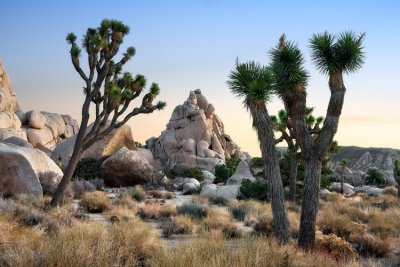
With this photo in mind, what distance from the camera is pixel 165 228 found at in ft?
39.2

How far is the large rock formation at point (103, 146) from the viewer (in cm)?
3309

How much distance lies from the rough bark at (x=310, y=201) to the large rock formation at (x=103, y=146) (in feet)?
80.1

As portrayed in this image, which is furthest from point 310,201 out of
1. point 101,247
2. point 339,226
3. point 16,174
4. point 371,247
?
point 16,174

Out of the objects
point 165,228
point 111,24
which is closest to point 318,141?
point 165,228

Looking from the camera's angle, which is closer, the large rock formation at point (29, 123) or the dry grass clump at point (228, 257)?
the dry grass clump at point (228, 257)

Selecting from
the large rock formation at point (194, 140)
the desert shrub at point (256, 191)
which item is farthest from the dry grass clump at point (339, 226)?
the large rock formation at point (194, 140)

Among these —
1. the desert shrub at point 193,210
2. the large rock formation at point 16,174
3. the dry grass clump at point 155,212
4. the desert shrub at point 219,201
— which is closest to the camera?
the dry grass clump at point 155,212

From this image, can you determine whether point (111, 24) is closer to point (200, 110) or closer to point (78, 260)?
point (78, 260)

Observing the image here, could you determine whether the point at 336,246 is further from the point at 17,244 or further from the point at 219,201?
the point at 219,201

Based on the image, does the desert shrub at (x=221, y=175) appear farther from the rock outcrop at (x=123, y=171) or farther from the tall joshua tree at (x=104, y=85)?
the tall joshua tree at (x=104, y=85)

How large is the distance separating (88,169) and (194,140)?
1415 inches

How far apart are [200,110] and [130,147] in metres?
33.8

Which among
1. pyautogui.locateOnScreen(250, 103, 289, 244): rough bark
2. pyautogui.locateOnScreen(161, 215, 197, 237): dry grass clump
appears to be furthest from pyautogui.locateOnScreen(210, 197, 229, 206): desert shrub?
pyautogui.locateOnScreen(250, 103, 289, 244): rough bark

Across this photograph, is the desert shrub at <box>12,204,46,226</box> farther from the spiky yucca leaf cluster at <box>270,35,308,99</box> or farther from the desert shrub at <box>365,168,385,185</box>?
the desert shrub at <box>365,168,385,185</box>
